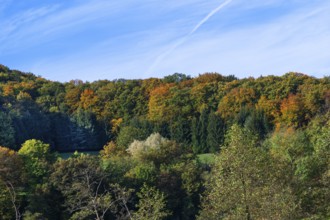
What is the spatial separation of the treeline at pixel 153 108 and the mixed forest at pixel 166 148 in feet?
0.74

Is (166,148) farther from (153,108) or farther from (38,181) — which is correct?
(153,108)

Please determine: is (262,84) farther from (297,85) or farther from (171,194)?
(171,194)

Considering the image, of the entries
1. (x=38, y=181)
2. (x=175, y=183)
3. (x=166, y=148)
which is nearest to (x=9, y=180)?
(x=38, y=181)

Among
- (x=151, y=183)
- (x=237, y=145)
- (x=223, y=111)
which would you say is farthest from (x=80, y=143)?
(x=237, y=145)

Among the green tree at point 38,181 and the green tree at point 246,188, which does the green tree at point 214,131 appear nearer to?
the green tree at point 38,181

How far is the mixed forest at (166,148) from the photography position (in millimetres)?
23359

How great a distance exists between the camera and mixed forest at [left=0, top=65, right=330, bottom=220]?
23359 millimetres

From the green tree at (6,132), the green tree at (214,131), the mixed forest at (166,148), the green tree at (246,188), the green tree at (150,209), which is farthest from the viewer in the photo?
the green tree at (214,131)

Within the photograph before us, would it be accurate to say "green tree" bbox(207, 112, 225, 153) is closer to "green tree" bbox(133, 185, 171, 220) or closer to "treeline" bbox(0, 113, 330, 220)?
"treeline" bbox(0, 113, 330, 220)

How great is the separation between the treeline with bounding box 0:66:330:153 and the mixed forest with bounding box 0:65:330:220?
0.22 m

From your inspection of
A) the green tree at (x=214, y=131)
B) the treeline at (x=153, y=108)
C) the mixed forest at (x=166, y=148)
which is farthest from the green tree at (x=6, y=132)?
the green tree at (x=214, y=131)

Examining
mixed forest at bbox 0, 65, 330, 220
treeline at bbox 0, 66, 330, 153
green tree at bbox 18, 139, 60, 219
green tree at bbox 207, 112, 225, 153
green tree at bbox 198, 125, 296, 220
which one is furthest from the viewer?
green tree at bbox 207, 112, 225, 153

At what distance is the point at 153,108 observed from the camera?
102250 mm

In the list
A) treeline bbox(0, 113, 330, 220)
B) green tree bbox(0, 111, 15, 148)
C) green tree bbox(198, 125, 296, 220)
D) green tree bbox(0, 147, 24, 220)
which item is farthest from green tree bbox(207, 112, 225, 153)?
green tree bbox(198, 125, 296, 220)
